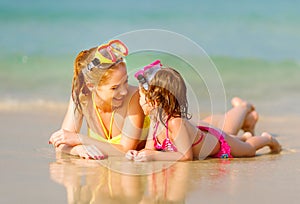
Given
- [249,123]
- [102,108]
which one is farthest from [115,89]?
[249,123]

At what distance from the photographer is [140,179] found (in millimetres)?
2602

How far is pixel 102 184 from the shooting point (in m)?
2.48

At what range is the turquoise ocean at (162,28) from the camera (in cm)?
634

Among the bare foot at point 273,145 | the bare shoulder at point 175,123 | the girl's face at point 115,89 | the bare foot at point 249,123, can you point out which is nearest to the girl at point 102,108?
the girl's face at point 115,89

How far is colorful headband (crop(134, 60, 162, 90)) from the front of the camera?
295cm

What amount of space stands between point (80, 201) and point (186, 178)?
60cm

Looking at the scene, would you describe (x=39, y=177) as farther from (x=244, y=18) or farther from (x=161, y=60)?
(x=244, y=18)

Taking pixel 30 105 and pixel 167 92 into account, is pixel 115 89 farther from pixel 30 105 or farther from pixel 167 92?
pixel 30 105

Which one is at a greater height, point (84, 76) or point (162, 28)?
point (162, 28)

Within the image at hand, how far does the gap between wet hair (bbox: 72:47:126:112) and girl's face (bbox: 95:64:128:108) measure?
0.9 inches

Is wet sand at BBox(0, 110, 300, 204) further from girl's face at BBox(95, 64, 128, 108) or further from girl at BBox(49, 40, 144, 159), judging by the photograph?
girl's face at BBox(95, 64, 128, 108)

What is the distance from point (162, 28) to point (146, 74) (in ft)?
20.3

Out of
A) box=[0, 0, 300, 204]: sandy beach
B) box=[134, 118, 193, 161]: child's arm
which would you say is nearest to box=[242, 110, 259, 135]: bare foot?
box=[0, 0, 300, 204]: sandy beach

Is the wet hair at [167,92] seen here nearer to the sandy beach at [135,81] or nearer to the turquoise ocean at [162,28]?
the sandy beach at [135,81]
